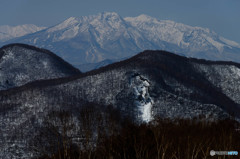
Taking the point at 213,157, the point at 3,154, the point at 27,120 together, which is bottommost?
the point at 3,154

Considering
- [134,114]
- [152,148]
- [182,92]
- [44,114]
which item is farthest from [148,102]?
[152,148]

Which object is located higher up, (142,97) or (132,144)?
(142,97)

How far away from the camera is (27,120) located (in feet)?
567

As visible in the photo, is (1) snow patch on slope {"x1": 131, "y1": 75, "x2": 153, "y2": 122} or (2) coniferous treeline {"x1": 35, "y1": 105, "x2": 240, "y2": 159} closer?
(2) coniferous treeline {"x1": 35, "y1": 105, "x2": 240, "y2": 159}

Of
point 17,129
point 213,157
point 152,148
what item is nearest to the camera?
point 213,157

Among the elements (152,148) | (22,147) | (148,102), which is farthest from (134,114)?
(152,148)

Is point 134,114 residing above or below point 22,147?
above

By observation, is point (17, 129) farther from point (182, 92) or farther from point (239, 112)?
point (239, 112)

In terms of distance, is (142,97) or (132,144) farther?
(142,97)

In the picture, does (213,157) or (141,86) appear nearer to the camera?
(213,157)

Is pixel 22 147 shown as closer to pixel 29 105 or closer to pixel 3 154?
pixel 3 154

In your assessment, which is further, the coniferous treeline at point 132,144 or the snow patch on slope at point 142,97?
the snow patch on slope at point 142,97

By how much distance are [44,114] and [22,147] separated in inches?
1475

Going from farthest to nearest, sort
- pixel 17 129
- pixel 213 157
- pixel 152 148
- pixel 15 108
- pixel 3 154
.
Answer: pixel 15 108, pixel 17 129, pixel 3 154, pixel 152 148, pixel 213 157
